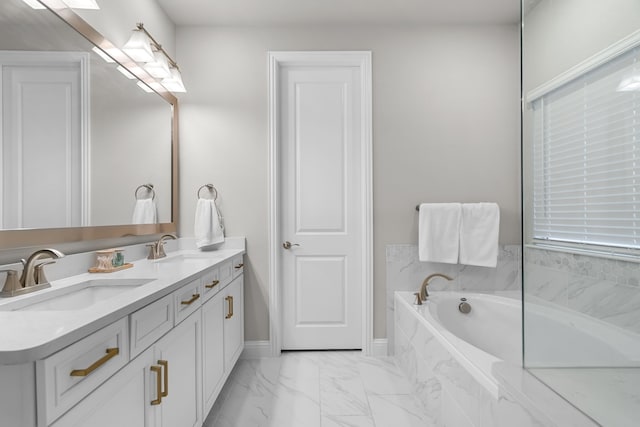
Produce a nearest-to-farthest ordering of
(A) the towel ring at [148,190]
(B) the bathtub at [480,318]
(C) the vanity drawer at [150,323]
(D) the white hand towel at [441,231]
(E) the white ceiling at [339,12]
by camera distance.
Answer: (C) the vanity drawer at [150,323] < (A) the towel ring at [148,190] < (B) the bathtub at [480,318] < (E) the white ceiling at [339,12] < (D) the white hand towel at [441,231]

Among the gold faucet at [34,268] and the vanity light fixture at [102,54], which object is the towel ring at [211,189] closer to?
the vanity light fixture at [102,54]

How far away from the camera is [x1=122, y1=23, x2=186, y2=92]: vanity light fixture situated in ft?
6.10

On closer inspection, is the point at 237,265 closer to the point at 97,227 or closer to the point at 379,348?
the point at 97,227

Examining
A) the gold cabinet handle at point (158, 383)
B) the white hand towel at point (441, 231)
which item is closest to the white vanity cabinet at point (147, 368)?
the gold cabinet handle at point (158, 383)

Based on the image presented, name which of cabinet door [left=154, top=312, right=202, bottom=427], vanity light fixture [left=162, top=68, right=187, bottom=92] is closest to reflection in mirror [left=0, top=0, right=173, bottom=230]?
vanity light fixture [left=162, top=68, right=187, bottom=92]

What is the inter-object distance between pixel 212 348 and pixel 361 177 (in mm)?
1537

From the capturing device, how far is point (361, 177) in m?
2.56

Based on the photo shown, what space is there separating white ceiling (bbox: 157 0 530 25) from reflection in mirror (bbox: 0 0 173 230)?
32.1 inches

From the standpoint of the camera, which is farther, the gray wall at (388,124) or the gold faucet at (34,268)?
the gray wall at (388,124)

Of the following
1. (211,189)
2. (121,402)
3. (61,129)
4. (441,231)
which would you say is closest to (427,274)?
(441,231)

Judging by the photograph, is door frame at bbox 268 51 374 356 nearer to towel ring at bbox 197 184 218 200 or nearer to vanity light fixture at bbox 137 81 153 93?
towel ring at bbox 197 184 218 200

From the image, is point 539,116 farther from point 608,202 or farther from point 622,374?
point 622,374

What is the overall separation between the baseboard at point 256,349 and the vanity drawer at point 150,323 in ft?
4.60

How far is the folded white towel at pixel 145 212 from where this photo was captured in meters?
1.99
